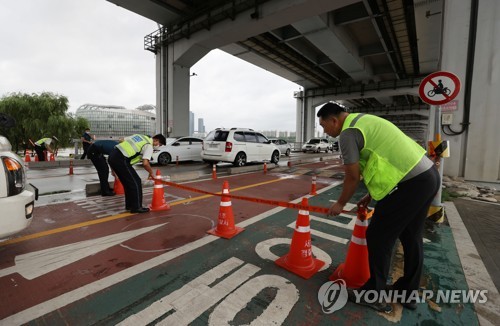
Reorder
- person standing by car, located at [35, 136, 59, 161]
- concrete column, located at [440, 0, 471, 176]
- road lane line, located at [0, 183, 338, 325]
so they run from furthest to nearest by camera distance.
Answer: person standing by car, located at [35, 136, 59, 161] < concrete column, located at [440, 0, 471, 176] < road lane line, located at [0, 183, 338, 325]

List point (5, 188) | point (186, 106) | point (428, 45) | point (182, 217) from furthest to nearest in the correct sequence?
point (186, 106) < point (428, 45) < point (182, 217) < point (5, 188)

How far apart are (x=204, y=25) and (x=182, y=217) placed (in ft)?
50.7

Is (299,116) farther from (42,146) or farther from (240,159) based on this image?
(42,146)

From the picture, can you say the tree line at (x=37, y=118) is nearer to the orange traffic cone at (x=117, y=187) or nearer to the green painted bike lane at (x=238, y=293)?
the orange traffic cone at (x=117, y=187)

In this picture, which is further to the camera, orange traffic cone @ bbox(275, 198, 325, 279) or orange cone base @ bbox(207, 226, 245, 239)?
orange cone base @ bbox(207, 226, 245, 239)

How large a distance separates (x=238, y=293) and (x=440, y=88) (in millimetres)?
4964

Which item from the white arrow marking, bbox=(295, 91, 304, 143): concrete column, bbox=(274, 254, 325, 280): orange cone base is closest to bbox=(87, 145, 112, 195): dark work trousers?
the white arrow marking

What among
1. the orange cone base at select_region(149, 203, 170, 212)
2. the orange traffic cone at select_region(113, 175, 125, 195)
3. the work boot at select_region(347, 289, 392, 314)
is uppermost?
the orange traffic cone at select_region(113, 175, 125, 195)

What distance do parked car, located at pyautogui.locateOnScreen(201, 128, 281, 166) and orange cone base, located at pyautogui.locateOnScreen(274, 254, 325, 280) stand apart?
896 cm

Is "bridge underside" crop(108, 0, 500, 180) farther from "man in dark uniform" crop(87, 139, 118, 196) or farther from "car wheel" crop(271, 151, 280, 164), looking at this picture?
"man in dark uniform" crop(87, 139, 118, 196)

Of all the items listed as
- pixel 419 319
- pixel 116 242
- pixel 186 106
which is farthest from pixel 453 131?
pixel 186 106

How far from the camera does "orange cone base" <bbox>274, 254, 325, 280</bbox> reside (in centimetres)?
278

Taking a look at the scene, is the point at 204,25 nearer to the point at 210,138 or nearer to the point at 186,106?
the point at 186,106

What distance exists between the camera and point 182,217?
4680mm
